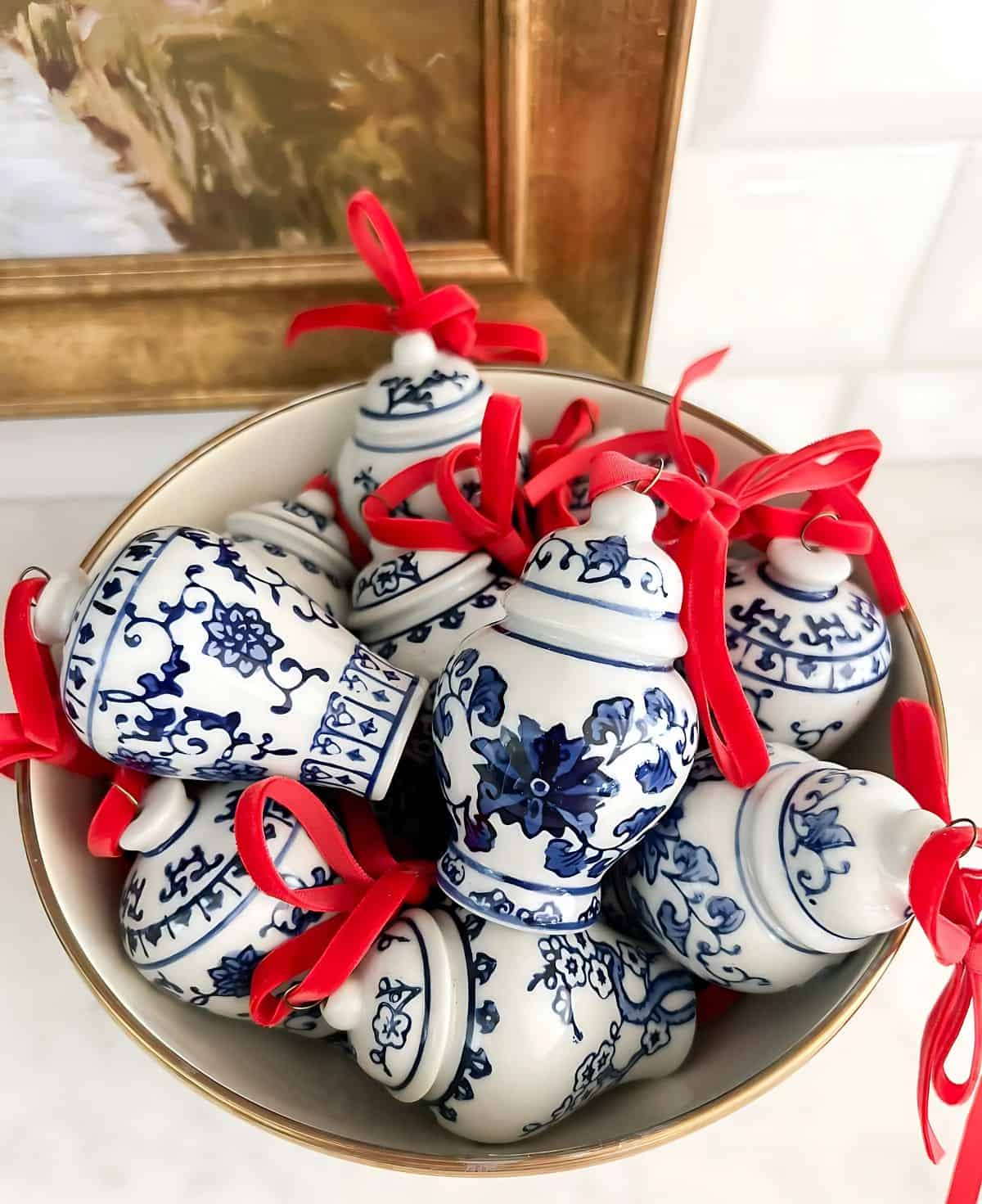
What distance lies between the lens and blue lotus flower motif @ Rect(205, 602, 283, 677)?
34cm

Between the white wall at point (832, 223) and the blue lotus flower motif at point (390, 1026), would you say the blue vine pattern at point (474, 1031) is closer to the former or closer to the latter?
the blue lotus flower motif at point (390, 1026)

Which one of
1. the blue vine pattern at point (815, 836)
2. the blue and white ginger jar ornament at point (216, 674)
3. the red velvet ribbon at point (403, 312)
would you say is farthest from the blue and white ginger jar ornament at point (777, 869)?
the red velvet ribbon at point (403, 312)

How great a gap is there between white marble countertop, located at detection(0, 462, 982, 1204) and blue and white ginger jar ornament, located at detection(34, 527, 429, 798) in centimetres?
19

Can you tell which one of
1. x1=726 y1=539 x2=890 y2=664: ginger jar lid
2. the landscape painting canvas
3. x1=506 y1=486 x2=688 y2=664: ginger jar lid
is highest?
the landscape painting canvas

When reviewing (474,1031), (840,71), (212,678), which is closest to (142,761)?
(212,678)

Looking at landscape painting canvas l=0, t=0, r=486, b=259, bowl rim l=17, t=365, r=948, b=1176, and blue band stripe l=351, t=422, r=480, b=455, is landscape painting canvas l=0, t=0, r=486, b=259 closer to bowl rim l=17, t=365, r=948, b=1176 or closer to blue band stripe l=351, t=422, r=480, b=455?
blue band stripe l=351, t=422, r=480, b=455

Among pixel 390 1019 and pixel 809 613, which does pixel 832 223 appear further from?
pixel 390 1019

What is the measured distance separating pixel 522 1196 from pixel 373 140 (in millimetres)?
467

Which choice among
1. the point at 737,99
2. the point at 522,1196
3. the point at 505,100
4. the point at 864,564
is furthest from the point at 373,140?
the point at 522,1196

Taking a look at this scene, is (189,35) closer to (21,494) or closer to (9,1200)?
(21,494)

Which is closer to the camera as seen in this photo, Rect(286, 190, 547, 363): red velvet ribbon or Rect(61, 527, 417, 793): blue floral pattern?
Rect(61, 527, 417, 793): blue floral pattern

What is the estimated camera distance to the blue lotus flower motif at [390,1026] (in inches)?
13.3

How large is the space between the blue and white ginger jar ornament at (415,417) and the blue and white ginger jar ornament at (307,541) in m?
0.02

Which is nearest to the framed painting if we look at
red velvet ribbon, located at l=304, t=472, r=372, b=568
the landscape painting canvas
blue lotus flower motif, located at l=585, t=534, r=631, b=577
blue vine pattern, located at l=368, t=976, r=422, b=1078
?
the landscape painting canvas
